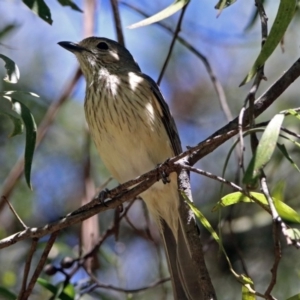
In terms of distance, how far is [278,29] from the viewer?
1701mm

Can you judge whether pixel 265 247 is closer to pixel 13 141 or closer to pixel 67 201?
pixel 67 201

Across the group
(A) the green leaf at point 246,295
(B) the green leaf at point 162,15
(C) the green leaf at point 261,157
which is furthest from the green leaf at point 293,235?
(B) the green leaf at point 162,15

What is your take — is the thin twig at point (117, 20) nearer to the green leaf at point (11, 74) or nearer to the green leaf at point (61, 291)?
the green leaf at point (11, 74)

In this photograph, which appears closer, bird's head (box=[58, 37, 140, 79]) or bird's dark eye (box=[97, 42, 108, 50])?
bird's head (box=[58, 37, 140, 79])

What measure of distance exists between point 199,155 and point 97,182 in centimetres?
223

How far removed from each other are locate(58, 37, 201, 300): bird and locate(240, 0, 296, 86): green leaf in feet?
4.32

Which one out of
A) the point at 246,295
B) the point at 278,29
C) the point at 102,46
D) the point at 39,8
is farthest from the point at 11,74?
the point at 102,46

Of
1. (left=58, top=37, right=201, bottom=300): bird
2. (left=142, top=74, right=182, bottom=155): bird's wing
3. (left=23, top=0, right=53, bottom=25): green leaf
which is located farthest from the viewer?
(left=142, top=74, right=182, bottom=155): bird's wing

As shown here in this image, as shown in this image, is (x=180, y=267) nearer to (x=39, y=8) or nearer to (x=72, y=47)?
(x=39, y=8)

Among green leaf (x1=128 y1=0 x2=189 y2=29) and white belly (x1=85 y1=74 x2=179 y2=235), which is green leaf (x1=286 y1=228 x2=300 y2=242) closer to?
green leaf (x1=128 y1=0 x2=189 y2=29)

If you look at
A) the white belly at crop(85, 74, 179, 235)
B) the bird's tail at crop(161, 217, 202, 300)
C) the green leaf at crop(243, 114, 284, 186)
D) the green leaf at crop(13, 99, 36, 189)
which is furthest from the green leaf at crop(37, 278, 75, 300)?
the green leaf at crop(243, 114, 284, 186)

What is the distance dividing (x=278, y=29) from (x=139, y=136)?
54.9 inches

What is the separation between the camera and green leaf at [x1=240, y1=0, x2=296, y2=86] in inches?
66.9

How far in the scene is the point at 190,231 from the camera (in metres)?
2.21
